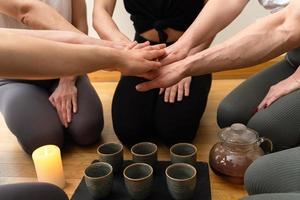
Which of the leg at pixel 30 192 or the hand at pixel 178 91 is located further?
the hand at pixel 178 91

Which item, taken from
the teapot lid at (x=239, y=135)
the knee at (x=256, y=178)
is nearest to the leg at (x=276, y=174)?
the knee at (x=256, y=178)

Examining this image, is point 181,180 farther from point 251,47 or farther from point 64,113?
point 64,113

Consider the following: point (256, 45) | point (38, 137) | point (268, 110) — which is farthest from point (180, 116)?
point (38, 137)

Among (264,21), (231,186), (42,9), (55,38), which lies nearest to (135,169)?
(231,186)

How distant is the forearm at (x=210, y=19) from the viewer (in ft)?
4.44

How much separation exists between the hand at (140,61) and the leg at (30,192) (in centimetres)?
44

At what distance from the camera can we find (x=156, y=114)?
1.42 metres

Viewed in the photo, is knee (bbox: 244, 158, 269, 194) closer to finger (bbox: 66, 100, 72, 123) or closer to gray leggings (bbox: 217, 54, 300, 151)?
gray leggings (bbox: 217, 54, 300, 151)

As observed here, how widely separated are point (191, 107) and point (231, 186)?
0.32 metres

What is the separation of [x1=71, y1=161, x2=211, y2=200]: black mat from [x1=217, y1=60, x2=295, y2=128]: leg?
227mm

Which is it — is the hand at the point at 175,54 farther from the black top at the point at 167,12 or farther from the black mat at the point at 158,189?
the black mat at the point at 158,189

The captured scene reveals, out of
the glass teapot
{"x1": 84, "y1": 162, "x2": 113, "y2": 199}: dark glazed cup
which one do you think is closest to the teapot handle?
the glass teapot

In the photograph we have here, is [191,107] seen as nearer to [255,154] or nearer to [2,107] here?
[255,154]

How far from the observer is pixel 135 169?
3.67 feet
